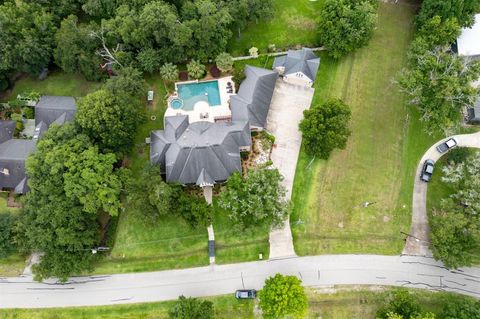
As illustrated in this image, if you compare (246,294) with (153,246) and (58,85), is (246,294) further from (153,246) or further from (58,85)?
(58,85)

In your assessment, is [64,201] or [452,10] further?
[452,10]

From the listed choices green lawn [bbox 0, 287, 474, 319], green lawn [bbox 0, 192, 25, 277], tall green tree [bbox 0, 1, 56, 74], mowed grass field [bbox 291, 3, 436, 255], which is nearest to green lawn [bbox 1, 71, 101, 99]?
tall green tree [bbox 0, 1, 56, 74]

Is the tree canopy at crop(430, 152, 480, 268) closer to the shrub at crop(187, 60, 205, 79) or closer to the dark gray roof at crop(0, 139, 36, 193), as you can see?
the shrub at crop(187, 60, 205, 79)

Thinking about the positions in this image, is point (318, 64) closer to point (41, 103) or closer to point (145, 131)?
point (145, 131)

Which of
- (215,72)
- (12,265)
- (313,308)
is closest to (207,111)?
(215,72)

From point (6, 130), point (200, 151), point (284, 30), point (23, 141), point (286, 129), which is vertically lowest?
point (200, 151)

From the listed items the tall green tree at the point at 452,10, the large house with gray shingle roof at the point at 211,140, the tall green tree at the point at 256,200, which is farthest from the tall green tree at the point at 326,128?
the tall green tree at the point at 452,10
